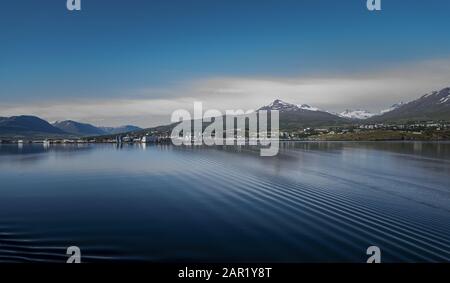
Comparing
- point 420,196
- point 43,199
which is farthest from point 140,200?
point 420,196

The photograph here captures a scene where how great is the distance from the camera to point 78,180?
116 ft

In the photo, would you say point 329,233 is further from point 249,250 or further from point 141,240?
point 141,240
